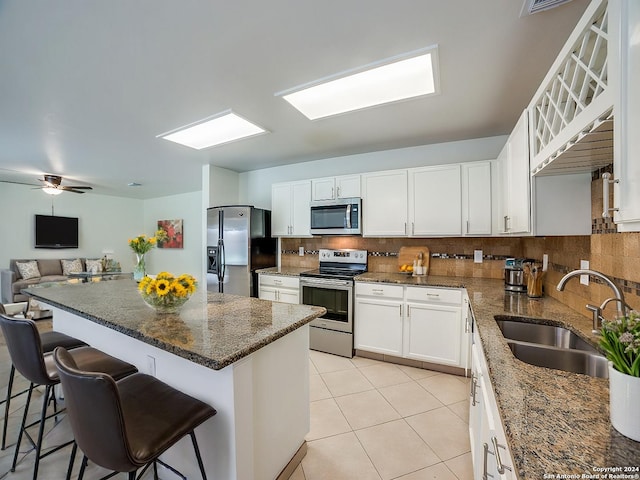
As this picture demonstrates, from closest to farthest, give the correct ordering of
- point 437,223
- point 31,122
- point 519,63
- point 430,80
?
point 519,63, point 430,80, point 31,122, point 437,223

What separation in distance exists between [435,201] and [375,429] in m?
2.28

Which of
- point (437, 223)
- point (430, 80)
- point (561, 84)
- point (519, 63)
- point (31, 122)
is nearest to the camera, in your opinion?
point (561, 84)

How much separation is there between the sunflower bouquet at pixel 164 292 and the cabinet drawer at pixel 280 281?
194cm

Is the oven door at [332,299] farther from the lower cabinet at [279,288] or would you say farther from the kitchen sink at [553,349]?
the kitchen sink at [553,349]

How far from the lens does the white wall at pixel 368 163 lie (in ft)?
10.3

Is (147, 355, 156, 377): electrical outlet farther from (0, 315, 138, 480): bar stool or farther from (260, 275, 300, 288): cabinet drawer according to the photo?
(260, 275, 300, 288): cabinet drawer

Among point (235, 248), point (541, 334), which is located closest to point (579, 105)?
point (541, 334)

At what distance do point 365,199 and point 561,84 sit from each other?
2.25 meters

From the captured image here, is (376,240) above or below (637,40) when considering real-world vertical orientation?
below

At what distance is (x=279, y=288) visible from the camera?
3.61m

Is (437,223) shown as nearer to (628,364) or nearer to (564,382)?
(564,382)

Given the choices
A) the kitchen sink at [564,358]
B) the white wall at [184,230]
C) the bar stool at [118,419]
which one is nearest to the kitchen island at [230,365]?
the bar stool at [118,419]

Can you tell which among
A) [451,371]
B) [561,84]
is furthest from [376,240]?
[561,84]

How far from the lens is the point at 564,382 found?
0.94 metres
